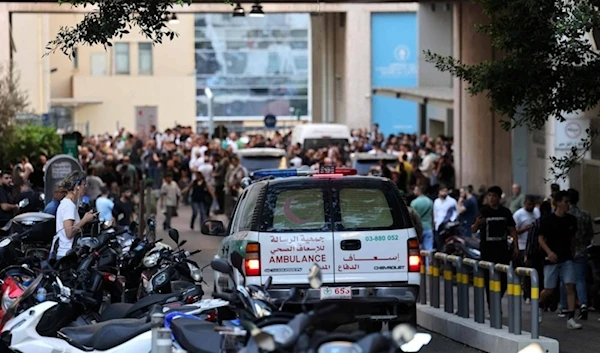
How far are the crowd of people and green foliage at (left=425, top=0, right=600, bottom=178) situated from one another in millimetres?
1541

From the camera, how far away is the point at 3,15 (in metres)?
32.8

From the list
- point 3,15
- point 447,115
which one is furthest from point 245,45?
point 3,15

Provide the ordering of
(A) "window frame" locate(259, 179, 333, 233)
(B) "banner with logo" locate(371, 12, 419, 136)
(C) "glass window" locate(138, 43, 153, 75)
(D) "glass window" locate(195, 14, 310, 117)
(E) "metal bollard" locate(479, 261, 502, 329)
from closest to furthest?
(A) "window frame" locate(259, 179, 333, 233)
(E) "metal bollard" locate(479, 261, 502, 329)
(B) "banner with logo" locate(371, 12, 419, 136)
(C) "glass window" locate(138, 43, 153, 75)
(D) "glass window" locate(195, 14, 310, 117)

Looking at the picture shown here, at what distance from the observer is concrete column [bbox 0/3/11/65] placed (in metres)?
32.4

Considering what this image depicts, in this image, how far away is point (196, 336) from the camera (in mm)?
9031

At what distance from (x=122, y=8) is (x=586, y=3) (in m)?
4.70

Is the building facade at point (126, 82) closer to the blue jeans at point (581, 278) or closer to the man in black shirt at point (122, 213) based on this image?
the man in black shirt at point (122, 213)

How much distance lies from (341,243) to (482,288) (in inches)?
85.0

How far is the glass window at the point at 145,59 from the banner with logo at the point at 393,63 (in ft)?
78.2

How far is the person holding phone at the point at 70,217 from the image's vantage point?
13812 mm

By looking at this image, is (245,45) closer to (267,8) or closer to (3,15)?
(267,8)

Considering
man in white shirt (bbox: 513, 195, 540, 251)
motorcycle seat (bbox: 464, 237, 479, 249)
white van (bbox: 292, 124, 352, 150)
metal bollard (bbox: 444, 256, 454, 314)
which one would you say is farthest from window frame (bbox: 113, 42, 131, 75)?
metal bollard (bbox: 444, 256, 454, 314)

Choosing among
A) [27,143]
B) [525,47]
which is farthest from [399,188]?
[525,47]

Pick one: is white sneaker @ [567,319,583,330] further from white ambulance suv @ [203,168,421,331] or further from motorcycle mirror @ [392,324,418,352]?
motorcycle mirror @ [392,324,418,352]
